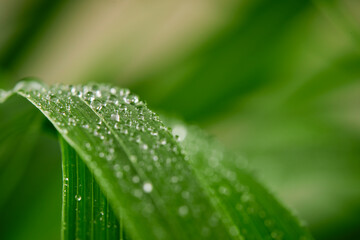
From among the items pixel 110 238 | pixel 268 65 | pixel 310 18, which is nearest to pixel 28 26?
pixel 268 65

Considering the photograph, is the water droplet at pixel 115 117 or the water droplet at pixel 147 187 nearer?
the water droplet at pixel 147 187

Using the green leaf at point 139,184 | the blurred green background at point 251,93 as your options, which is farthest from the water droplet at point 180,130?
the blurred green background at point 251,93

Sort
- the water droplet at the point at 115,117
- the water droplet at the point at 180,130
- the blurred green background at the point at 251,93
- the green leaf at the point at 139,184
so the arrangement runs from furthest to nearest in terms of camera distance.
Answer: the blurred green background at the point at 251,93
the water droplet at the point at 180,130
the water droplet at the point at 115,117
the green leaf at the point at 139,184

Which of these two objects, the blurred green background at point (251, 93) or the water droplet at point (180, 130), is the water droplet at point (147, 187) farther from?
the blurred green background at point (251, 93)

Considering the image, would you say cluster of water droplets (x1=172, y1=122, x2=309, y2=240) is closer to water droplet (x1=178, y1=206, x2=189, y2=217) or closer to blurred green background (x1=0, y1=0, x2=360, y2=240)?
water droplet (x1=178, y1=206, x2=189, y2=217)

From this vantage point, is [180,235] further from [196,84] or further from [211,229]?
[196,84]

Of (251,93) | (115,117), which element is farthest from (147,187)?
(251,93)
